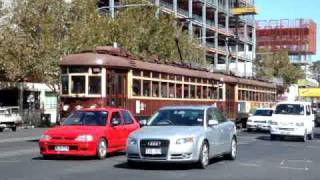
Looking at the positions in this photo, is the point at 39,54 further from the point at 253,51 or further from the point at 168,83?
the point at 253,51

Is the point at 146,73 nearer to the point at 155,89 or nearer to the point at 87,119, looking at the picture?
the point at 155,89

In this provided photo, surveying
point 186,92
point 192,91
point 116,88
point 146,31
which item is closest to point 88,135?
point 116,88

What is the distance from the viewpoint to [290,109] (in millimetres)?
31391

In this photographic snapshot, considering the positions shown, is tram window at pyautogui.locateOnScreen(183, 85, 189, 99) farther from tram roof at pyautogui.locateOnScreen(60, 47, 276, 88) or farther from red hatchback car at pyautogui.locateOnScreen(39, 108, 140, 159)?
red hatchback car at pyautogui.locateOnScreen(39, 108, 140, 159)

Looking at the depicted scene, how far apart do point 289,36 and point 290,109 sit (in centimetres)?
12363

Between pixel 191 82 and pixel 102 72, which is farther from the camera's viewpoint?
pixel 191 82

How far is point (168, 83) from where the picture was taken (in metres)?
30.4

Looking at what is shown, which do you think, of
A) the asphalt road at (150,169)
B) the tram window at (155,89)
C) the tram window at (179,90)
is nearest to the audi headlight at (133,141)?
the asphalt road at (150,169)

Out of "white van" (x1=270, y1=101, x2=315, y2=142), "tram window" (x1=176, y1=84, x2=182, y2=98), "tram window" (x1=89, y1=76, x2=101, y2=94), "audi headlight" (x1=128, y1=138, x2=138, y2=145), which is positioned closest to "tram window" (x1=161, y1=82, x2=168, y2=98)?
"tram window" (x1=176, y1=84, x2=182, y2=98)

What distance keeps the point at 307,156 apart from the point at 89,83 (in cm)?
882

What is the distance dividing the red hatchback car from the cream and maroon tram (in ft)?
19.3

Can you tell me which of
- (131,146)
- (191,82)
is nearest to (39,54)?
(191,82)

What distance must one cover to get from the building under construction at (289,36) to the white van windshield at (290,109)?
12075cm

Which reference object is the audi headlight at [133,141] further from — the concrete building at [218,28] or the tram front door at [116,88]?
the concrete building at [218,28]
